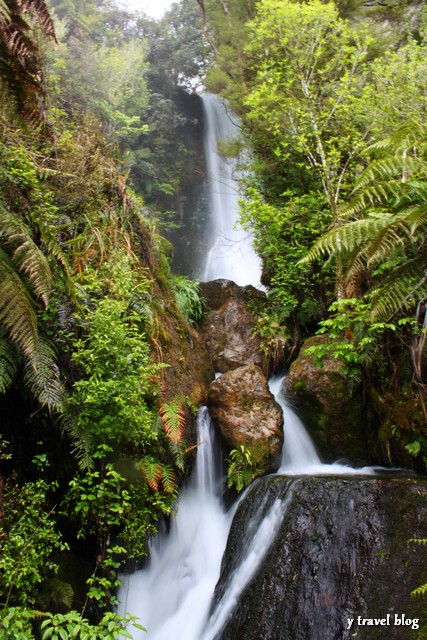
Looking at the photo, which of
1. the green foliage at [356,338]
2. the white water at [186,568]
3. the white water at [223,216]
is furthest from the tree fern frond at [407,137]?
the white water at [223,216]

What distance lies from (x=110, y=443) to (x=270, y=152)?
7.44 metres

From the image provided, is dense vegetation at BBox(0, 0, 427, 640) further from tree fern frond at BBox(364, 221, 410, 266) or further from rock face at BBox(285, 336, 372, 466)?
rock face at BBox(285, 336, 372, 466)

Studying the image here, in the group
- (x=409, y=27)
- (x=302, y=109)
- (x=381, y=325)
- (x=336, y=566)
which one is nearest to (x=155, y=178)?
(x=302, y=109)

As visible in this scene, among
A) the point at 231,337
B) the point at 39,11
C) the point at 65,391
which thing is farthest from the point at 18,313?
the point at 231,337

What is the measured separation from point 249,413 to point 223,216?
1038 cm

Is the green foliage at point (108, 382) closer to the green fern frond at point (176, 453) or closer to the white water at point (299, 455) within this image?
the green fern frond at point (176, 453)

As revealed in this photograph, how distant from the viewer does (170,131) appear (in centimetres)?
1514

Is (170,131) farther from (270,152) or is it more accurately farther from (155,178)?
(270,152)

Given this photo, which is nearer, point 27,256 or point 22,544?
point 22,544

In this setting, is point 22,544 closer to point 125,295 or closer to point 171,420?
point 171,420

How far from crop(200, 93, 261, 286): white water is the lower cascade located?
7.09 meters

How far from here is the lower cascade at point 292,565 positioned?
3.14m

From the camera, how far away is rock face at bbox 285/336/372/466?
5629mm

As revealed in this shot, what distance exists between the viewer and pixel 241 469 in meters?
5.40
